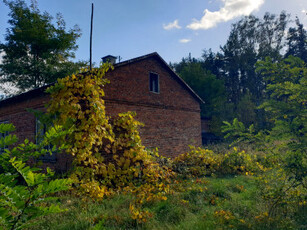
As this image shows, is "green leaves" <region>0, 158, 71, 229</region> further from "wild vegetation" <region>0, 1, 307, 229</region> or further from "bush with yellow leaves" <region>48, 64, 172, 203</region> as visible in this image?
"bush with yellow leaves" <region>48, 64, 172, 203</region>

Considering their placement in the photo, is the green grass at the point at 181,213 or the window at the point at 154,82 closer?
the green grass at the point at 181,213

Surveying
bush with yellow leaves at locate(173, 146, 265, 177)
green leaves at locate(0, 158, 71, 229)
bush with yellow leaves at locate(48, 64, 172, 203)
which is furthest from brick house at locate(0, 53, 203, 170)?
green leaves at locate(0, 158, 71, 229)

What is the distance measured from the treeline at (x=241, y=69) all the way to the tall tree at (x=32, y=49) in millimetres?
15853

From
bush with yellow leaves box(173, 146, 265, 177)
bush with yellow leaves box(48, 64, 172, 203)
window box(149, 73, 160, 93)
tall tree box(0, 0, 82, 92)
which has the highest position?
tall tree box(0, 0, 82, 92)

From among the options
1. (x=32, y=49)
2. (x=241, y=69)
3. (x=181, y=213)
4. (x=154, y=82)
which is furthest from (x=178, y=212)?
(x=241, y=69)

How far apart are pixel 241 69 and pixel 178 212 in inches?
1453

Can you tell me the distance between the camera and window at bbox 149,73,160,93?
13374mm

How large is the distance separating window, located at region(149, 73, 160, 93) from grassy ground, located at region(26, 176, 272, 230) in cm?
787

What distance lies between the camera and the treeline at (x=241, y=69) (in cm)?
2725

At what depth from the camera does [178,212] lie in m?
4.96

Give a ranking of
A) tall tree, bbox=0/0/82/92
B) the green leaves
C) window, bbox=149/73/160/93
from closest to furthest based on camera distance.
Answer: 1. the green leaves
2. window, bbox=149/73/160/93
3. tall tree, bbox=0/0/82/92

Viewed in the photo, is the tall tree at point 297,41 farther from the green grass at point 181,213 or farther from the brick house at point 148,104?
the green grass at point 181,213

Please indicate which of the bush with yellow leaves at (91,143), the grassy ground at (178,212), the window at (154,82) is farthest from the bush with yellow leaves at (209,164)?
the window at (154,82)

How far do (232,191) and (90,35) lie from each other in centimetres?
1409
